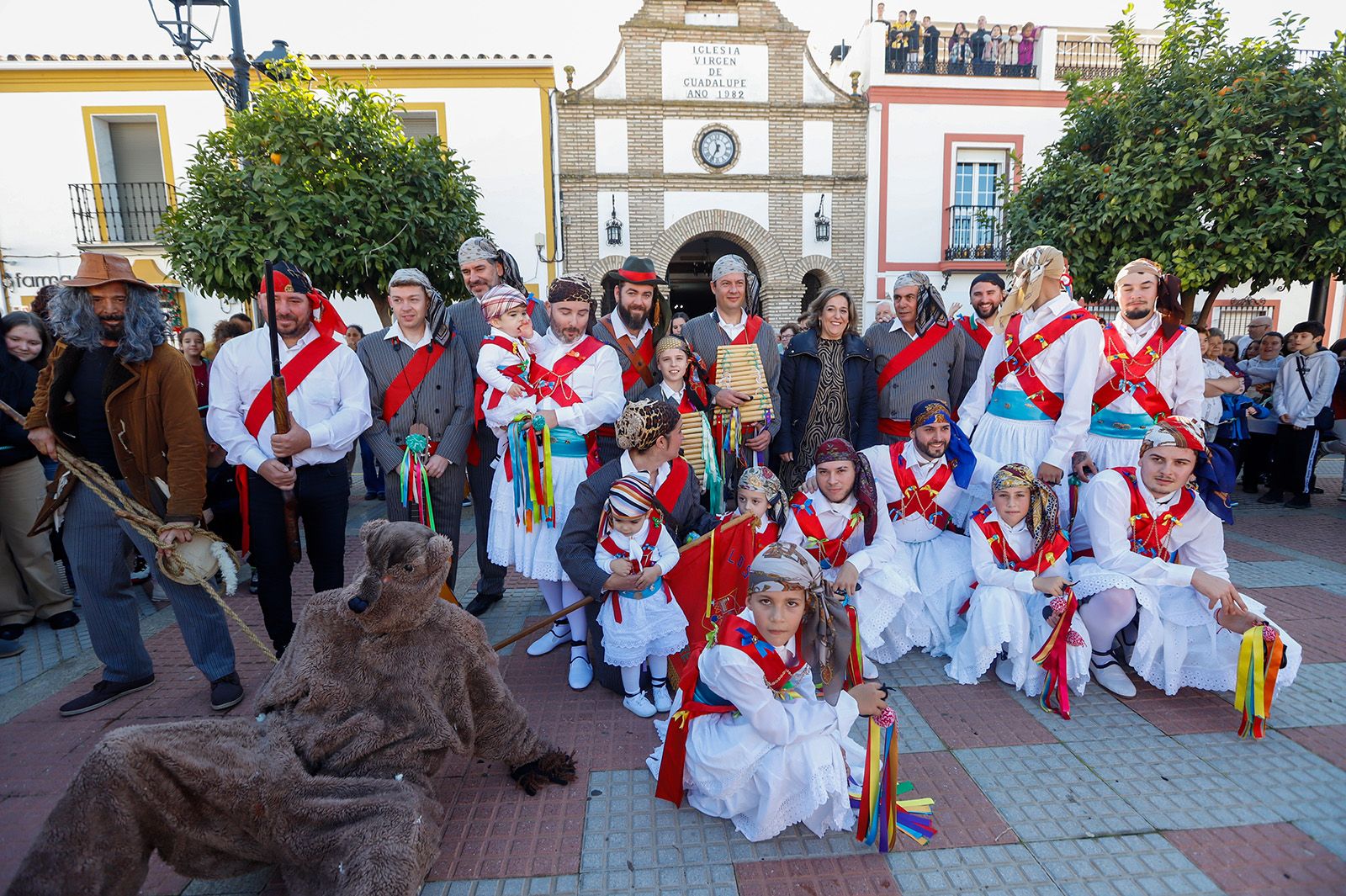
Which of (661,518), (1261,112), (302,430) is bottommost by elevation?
(661,518)

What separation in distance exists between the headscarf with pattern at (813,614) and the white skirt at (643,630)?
0.82m

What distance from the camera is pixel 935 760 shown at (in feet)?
9.06

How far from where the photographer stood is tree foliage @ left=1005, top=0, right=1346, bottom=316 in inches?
239

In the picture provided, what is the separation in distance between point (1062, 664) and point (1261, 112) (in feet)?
20.2

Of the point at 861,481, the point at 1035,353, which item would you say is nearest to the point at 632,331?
the point at 861,481

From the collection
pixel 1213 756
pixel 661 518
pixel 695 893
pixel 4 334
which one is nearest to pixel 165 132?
pixel 4 334

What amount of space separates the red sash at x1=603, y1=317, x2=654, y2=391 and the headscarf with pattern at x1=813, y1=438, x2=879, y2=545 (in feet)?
3.78

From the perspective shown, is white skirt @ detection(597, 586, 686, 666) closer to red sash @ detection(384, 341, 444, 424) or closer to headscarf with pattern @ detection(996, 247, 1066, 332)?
red sash @ detection(384, 341, 444, 424)

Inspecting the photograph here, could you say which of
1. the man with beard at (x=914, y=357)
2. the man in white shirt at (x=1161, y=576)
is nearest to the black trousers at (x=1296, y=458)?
the man with beard at (x=914, y=357)

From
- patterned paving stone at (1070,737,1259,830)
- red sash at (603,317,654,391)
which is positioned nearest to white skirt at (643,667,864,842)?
patterned paving stone at (1070,737,1259,830)

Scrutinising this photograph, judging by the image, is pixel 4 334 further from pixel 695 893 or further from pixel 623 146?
pixel 623 146

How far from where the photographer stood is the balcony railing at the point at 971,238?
14961 millimetres

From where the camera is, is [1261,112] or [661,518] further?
[1261,112]

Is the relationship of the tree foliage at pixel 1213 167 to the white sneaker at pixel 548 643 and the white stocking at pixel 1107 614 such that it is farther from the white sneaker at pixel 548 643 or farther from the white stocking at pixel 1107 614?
the white sneaker at pixel 548 643
